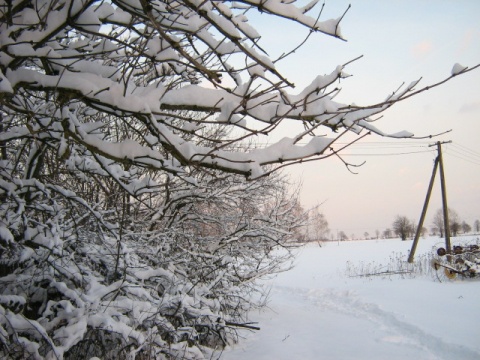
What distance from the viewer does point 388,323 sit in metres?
7.11

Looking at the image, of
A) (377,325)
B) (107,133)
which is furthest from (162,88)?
(377,325)

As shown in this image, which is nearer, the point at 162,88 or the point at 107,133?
the point at 162,88

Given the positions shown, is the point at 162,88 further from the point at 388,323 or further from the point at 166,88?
the point at 388,323

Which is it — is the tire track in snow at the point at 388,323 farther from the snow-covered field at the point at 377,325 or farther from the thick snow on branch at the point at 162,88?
the thick snow on branch at the point at 162,88

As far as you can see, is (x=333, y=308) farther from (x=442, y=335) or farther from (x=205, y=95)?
(x=205, y=95)

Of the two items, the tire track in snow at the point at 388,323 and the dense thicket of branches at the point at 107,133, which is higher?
the dense thicket of branches at the point at 107,133

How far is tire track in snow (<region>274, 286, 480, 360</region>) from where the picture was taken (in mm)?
5060

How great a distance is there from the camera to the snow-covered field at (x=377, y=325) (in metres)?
5.12

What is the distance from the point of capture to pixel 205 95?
1.83 m

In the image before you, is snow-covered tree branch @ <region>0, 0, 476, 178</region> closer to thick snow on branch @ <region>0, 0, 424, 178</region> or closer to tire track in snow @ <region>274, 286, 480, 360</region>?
thick snow on branch @ <region>0, 0, 424, 178</region>

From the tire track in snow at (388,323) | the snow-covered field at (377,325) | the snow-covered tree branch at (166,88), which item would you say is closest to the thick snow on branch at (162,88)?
the snow-covered tree branch at (166,88)

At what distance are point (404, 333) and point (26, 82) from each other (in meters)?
6.78

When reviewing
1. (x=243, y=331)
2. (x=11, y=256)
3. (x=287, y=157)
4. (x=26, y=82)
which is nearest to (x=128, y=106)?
(x=26, y=82)

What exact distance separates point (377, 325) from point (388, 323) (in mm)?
263
